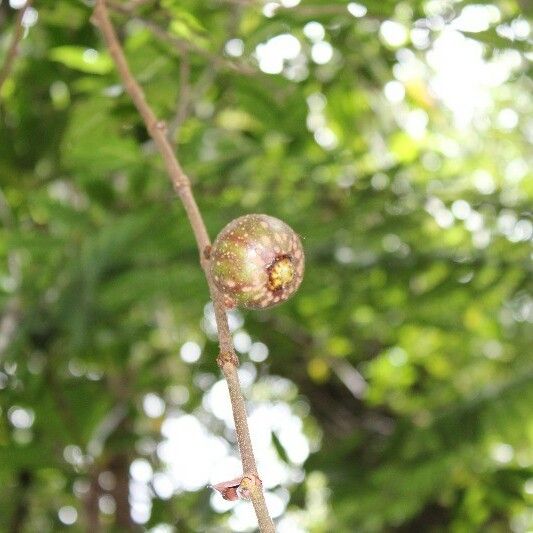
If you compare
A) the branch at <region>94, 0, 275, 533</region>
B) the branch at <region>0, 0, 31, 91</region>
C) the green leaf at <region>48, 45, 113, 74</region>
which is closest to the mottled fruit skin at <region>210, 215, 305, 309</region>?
the branch at <region>94, 0, 275, 533</region>

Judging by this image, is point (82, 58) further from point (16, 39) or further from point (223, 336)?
point (223, 336)

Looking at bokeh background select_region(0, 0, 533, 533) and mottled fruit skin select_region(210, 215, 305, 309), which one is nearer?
mottled fruit skin select_region(210, 215, 305, 309)

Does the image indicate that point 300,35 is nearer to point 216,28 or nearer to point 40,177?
point 216,28

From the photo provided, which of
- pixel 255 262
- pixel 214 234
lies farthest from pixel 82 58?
pixel 255 262

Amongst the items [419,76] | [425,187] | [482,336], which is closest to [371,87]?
[425,187]

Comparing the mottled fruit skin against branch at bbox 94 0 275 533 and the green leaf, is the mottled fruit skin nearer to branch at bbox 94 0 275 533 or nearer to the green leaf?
branch at bbox 94 0 275 533

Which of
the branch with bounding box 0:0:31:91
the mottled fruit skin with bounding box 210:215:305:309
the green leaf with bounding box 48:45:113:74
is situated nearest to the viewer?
the mottled fruit skin with bounding box 210:215:305:309

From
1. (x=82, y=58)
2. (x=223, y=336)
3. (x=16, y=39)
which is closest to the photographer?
(x=223, y=336)
